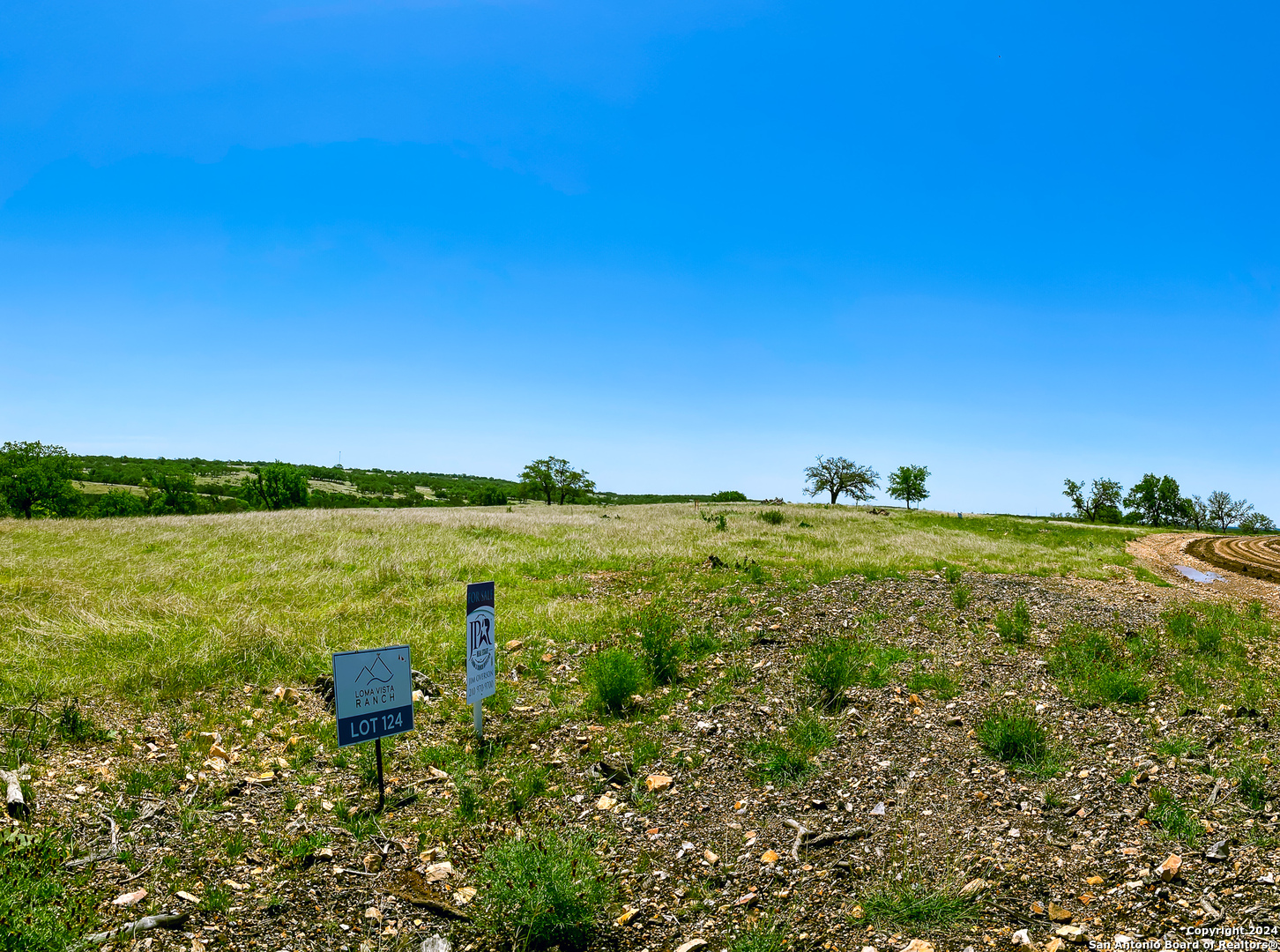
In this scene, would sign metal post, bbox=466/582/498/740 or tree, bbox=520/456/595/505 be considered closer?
sign metal post, bbox=466/582/498/740

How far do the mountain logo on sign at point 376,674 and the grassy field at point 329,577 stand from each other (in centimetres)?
332

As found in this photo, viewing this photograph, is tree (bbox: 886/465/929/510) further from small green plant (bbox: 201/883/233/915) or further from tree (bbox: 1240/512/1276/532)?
small green plant (bbox: 201/883/233/915)

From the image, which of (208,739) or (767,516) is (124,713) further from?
(767,516)

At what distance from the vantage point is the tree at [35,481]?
141ft

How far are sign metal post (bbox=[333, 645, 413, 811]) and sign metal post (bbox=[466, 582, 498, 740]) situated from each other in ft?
2.75

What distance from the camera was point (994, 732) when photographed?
23.4 ft

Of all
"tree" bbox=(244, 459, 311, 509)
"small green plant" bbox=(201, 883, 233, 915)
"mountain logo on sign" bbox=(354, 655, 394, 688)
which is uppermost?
"tree" bbox=(244, 459, 311, 509)

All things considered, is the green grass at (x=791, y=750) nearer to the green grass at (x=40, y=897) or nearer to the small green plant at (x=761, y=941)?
the small green plant at (x=761, y=941)

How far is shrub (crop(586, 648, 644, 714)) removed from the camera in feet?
28.1

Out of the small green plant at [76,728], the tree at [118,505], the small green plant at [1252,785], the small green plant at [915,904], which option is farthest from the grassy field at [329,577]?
the tree at [118,505]

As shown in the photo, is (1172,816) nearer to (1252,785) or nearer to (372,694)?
(1252,785)

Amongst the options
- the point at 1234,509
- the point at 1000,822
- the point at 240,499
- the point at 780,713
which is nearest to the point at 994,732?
the point at 1000,822

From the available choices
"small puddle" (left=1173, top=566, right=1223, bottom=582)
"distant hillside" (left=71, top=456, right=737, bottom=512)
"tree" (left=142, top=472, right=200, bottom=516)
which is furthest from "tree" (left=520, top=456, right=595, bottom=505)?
"small puddle" (left=1173, top=566, right=1223, bottom=582)

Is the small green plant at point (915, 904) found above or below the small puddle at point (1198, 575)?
below
